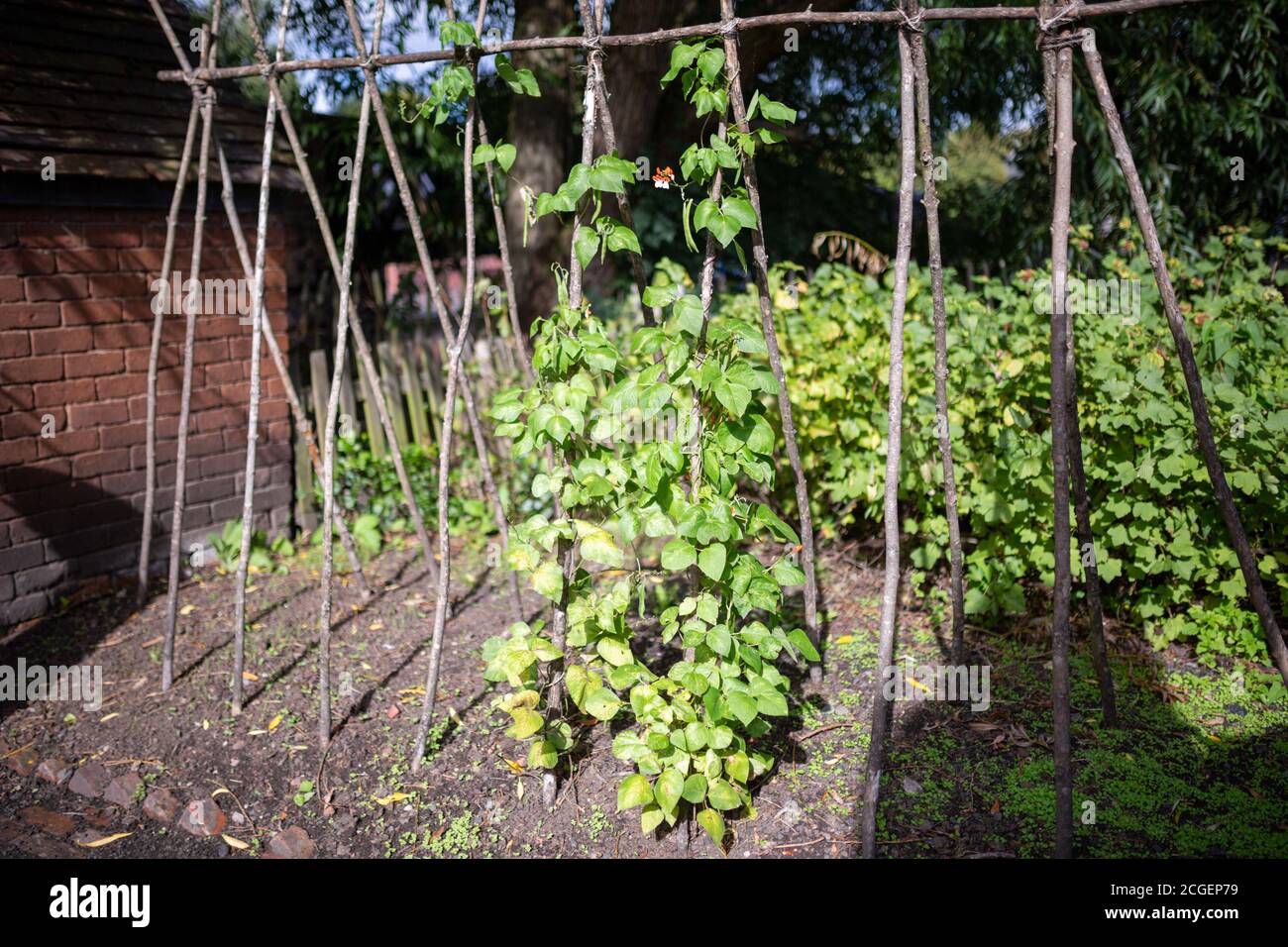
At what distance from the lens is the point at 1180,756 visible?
3.18 meters

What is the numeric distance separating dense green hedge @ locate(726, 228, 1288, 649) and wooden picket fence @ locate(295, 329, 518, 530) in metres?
2.59

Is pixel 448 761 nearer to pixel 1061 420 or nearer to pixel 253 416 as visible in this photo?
pixel 253 416

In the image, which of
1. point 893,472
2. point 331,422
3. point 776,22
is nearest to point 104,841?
point 331,422

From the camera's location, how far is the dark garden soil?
2990 mm

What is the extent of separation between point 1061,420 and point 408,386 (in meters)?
4.72

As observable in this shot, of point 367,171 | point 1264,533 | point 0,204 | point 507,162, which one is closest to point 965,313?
point 1264,533

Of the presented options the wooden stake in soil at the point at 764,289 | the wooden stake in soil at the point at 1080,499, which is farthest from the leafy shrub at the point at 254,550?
the wooden stake in soil at the point at 1080,499

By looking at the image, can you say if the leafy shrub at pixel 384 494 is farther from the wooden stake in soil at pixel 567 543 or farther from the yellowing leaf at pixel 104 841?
the wooden stake in soil at pixel 567 543

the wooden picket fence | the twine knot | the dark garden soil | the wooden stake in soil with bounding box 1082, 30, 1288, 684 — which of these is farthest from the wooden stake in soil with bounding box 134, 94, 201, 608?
the wooden stake in soil with bounding box 1082, 30, 1288, 684

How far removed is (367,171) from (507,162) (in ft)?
20.6

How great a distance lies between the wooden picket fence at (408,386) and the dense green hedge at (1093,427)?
2.59 m

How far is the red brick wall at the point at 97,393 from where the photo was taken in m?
4.59

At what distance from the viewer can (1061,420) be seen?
259cm

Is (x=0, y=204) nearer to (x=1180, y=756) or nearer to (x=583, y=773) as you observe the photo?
(x=583, y=773)
